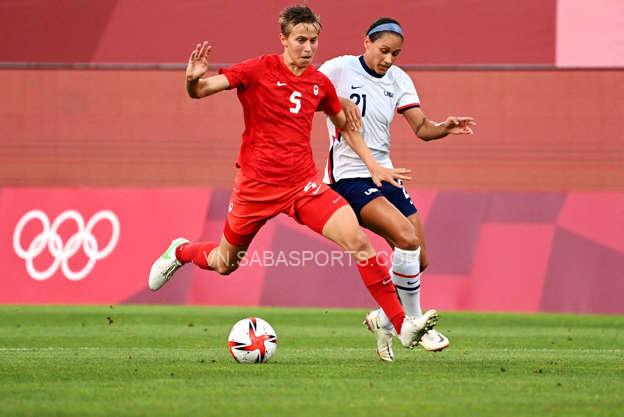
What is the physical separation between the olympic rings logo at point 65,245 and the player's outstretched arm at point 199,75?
8681 millimetres

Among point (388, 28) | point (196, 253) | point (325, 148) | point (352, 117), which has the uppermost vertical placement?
point (325, 148)

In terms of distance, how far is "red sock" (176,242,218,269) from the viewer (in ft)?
36.7

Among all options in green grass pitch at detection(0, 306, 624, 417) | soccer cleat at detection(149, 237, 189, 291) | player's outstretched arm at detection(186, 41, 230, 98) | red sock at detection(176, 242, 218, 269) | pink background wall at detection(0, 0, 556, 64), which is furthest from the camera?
pink background wall at detection(0, 0, 556, 64)

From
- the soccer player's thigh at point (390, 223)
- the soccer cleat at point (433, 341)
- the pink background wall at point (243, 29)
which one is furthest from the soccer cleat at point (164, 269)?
the pink background wall at point (243, 29)

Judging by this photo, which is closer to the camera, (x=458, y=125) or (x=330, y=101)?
(x=330, y=101)

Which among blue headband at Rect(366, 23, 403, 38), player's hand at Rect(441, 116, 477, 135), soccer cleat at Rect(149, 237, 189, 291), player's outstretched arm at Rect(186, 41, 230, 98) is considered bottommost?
soccer cleat at Rect(149, 237, 189, 291)

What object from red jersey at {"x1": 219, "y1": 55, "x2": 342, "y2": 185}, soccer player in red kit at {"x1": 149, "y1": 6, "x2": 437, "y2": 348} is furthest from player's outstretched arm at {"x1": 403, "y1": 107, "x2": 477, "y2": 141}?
red jersey at {"x1": 219, "y1": 55, "x2": 342, "y2": 185}

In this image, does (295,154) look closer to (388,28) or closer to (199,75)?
(199,75)

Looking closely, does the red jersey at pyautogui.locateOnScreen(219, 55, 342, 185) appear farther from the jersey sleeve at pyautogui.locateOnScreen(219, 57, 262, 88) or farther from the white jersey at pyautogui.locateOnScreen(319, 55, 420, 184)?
the white jersey at pyautogui.locateOnScreen(319, 55, 420, 184)

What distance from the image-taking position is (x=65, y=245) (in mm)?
18094

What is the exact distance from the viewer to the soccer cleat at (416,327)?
32.0ft

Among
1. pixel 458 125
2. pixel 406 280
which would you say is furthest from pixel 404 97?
pixel 406 280

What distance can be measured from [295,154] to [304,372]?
1744 mm

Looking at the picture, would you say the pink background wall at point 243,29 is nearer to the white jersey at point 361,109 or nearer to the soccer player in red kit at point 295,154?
the white jersey at point 361,109
